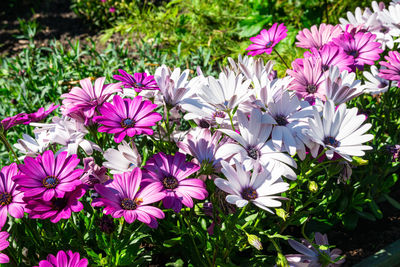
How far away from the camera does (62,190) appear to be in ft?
3.40

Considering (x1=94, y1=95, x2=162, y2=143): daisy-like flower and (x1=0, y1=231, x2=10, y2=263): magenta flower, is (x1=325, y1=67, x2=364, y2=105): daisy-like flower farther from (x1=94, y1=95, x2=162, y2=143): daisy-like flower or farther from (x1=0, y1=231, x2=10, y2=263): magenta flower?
(x1=0, y1=231, x2=10, y2=263): magenta flower

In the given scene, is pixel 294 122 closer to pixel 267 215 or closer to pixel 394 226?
pixel 267 215

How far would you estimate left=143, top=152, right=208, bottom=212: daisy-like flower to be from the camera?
1058mm

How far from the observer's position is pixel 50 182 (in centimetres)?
107

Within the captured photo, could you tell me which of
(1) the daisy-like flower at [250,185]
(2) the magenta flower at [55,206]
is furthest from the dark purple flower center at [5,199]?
(1) the daisy-like flower at [250,185]

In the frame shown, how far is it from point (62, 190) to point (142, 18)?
3.07m

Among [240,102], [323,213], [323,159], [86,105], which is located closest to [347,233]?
[323,213]

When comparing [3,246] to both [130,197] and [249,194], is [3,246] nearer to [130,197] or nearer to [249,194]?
[130,197]

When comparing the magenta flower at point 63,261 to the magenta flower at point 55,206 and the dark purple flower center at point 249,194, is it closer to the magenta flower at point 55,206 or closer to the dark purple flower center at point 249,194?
the magenta flower at point 55,206

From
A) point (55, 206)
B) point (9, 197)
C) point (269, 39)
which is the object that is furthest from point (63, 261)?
point (269, 39)

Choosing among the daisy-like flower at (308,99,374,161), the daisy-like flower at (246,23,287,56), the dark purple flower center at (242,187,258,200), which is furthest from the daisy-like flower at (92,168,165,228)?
the daisy-like flower at (246,23,287,56)

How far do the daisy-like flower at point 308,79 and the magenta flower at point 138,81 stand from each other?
0.46 meters

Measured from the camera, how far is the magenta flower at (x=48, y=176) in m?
1.03

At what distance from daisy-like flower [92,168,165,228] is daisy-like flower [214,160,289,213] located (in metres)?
0.18
